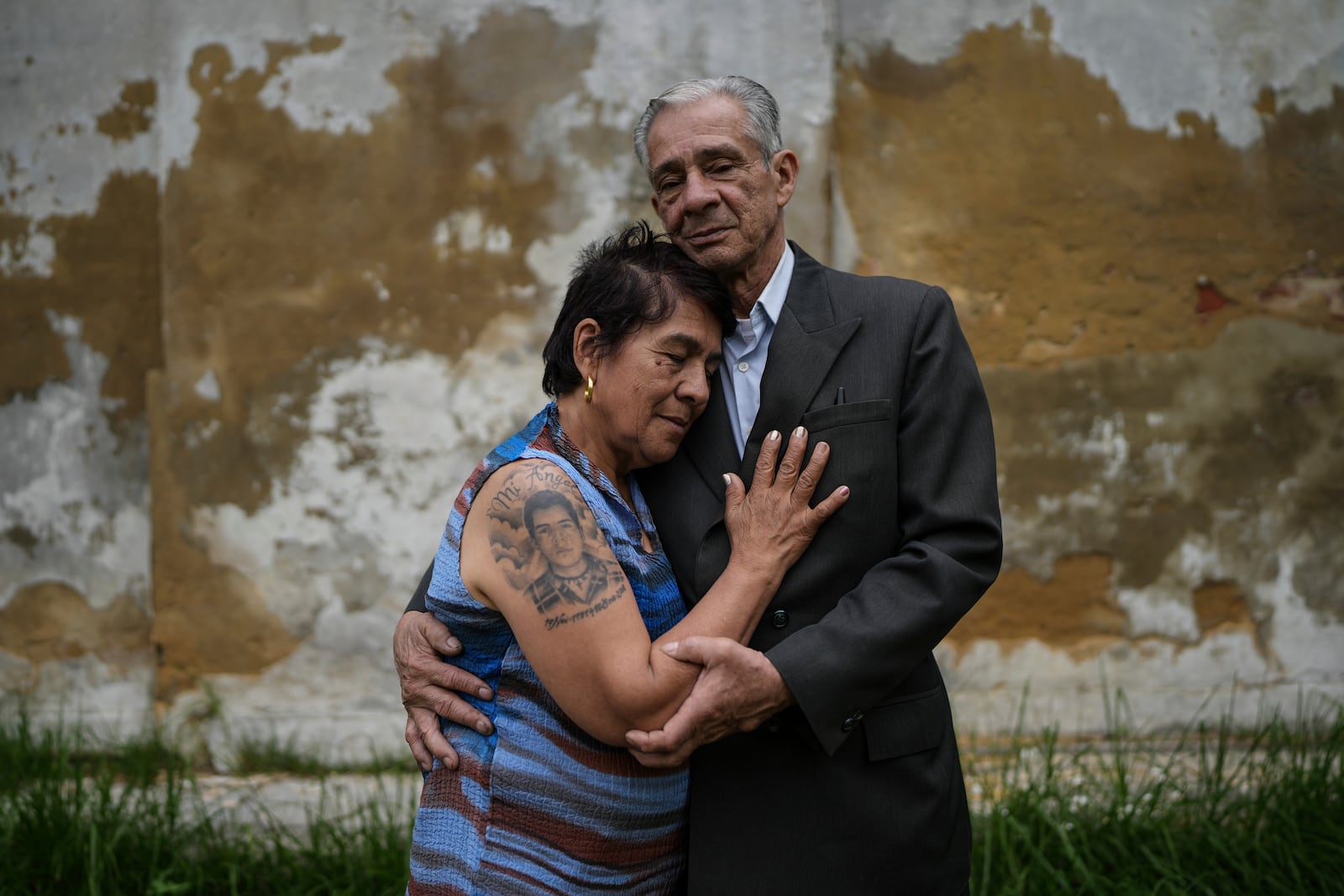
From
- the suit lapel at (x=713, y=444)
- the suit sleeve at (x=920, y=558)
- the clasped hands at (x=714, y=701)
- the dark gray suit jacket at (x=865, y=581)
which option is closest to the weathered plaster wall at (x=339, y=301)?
the suit lapel at (x=713, y=444)

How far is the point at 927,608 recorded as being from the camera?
1.68 m

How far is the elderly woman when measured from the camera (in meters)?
1.66

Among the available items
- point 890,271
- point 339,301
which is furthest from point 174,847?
point 890,271

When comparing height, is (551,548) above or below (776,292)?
below

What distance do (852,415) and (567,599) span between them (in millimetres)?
595

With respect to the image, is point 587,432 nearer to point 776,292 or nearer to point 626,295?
point 626,295

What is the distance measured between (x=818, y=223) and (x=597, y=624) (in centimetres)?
269

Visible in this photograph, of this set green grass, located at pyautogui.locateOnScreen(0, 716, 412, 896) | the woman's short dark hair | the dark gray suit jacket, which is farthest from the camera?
green grass, located at pyautogui.locateOnScreen(0, 716, 412, 896)

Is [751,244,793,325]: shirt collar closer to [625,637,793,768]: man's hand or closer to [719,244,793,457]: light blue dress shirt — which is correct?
[719,244,793,457]: light blue dress shirt

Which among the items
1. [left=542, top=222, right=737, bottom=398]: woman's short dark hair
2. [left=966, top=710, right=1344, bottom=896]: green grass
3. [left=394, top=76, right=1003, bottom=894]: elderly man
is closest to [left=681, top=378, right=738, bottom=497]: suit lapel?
[left=394, top=76, right=1003, bottom=894]: elderly man

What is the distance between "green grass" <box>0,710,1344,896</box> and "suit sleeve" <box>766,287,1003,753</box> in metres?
1.35

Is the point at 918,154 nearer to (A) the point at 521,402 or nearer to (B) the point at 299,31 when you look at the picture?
(A) the point at 521,402

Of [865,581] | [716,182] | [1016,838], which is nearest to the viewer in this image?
[865,581]

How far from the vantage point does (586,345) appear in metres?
1.87
